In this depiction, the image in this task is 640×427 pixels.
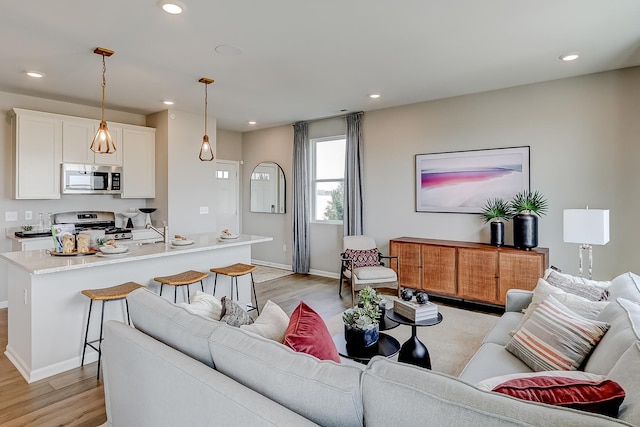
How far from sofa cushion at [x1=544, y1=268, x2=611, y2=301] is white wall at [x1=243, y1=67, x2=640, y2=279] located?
1.84 meters

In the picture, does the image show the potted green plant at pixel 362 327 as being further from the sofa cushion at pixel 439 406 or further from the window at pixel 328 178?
the window at pixel 328 178

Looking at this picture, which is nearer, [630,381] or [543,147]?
[630,381]

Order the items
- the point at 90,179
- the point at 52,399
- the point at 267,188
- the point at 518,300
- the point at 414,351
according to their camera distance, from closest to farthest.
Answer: the point at 52,399
the point at 414,351
the point at 518,300
the point at 90,179
the point at 267,188

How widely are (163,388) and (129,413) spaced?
1.55ft

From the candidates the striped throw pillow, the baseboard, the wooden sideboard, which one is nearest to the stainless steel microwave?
the baseboard

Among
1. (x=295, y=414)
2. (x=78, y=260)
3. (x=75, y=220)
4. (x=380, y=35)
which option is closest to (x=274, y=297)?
(x=78, y=260)

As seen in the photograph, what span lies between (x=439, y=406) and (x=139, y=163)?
572 cm

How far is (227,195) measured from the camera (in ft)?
24.2

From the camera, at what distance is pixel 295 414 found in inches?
41.3

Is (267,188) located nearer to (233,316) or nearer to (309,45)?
(309,45)

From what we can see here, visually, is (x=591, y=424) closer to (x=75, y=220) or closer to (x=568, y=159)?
(x=568, y=159)

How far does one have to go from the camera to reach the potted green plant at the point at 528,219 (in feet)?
13.4

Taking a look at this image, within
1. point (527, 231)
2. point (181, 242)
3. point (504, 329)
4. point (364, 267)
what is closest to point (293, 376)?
point (504, 329)

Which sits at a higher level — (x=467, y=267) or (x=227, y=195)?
(x=227, y=195)
